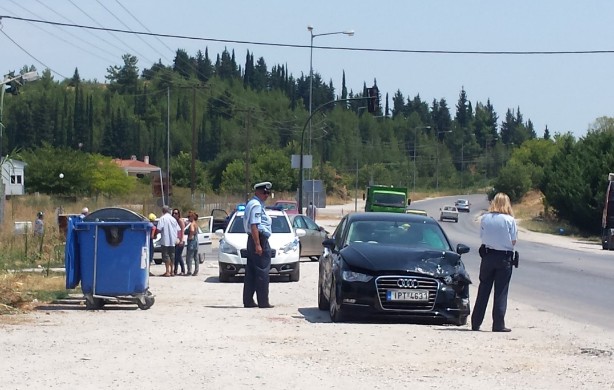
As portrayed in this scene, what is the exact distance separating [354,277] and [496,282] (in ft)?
6.07

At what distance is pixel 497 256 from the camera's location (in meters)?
13.0

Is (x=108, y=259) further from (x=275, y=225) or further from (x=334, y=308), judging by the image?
(x=275, y=225)

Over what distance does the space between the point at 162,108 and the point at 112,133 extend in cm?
2303

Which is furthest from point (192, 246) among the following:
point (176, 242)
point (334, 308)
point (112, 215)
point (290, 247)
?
point (334, 308)

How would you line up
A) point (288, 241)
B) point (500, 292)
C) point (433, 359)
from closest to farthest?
1. point (433, 359)
2. point (500, 292)
3. point (288, 241)

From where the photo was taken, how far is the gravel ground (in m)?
9.03

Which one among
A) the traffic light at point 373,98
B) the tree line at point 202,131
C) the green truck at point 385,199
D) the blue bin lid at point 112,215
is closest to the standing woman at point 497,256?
the blue bin lid at point 112,215

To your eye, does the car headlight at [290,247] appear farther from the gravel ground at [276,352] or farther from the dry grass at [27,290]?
the gravel ground at [276,352]

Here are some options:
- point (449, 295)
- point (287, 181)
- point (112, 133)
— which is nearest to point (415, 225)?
point (449, 295)

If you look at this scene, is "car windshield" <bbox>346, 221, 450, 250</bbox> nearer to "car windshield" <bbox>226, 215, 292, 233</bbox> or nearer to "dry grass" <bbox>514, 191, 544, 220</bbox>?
"car windshield" <bbox>226, 215, 292, 233</bbox>

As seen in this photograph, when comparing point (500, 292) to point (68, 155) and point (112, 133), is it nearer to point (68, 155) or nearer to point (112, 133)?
point (68, 155)

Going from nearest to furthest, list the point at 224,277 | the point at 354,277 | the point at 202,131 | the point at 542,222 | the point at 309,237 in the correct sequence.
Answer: the point at 354,277 < the point at 224,277 < the point at 309,237 < the point at 542,222 < the point at 202,131

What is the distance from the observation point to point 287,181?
111 m

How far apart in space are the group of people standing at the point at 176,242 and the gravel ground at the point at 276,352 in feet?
32.2
